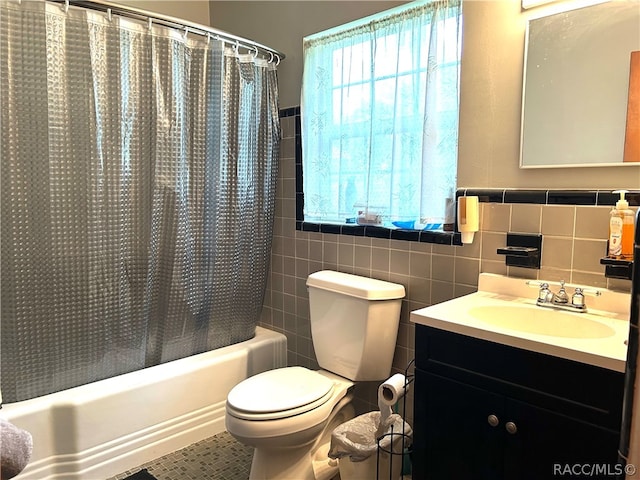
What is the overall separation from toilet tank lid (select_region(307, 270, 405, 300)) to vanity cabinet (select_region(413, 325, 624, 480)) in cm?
44

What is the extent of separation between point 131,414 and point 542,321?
168 centimetres

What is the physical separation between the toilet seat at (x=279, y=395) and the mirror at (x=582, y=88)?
44.4 inches

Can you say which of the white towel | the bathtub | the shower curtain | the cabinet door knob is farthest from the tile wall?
the white towel

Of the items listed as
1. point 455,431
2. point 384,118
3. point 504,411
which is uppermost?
point 384,118

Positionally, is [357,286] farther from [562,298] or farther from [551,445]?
[551,445]

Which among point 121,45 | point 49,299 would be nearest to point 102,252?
point 49,299

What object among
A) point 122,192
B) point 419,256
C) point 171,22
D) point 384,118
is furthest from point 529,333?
point 171,22

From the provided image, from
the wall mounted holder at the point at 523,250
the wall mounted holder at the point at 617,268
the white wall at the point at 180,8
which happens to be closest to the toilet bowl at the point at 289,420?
the wall mounted holder at the point at 523,250

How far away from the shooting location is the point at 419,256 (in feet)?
6.52

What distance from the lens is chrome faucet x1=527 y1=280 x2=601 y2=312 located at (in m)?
1.49

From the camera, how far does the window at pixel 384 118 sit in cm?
189

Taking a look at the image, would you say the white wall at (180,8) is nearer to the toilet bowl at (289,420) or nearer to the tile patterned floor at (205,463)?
the toilet bowl at (289,420)

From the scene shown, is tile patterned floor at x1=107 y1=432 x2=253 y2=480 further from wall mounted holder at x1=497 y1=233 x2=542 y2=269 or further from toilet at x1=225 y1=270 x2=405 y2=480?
wall mounted holder at x1=497 y1=233 x2=542 y2=269

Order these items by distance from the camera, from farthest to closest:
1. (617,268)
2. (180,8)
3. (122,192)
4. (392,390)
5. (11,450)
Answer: (180,8), (122,192), (392,390), (617,268), (11,450)
